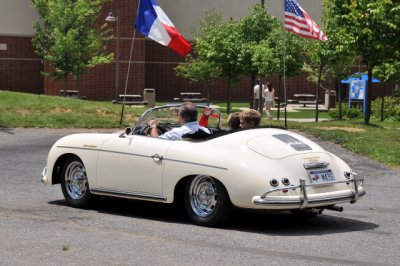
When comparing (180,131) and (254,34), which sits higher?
(254,34)

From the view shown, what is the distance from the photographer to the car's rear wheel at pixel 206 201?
9688 mm

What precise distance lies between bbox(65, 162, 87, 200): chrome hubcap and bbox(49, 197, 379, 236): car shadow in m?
0.24

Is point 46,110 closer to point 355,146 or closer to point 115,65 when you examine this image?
point 355,146

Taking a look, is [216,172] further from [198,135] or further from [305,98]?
[305,98]

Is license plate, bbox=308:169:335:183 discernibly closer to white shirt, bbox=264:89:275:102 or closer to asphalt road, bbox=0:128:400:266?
asphalt road, bbox=0:128:400:266

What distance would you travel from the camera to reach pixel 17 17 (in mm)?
50562

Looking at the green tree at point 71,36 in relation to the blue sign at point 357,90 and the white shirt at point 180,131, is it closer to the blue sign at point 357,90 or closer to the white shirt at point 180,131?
the blue sign at point 357,90

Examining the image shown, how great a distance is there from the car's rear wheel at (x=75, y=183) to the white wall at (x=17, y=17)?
40106mm

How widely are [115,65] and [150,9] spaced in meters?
33.9

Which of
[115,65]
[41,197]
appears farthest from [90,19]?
[41,197]

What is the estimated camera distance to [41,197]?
1216cm

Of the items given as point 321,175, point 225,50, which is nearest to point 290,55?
point 225,50

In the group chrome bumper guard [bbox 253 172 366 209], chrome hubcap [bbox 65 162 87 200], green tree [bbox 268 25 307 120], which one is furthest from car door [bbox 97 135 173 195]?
green tree [bbox 268 25 307 120]

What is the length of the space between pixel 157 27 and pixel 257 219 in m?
7.58
